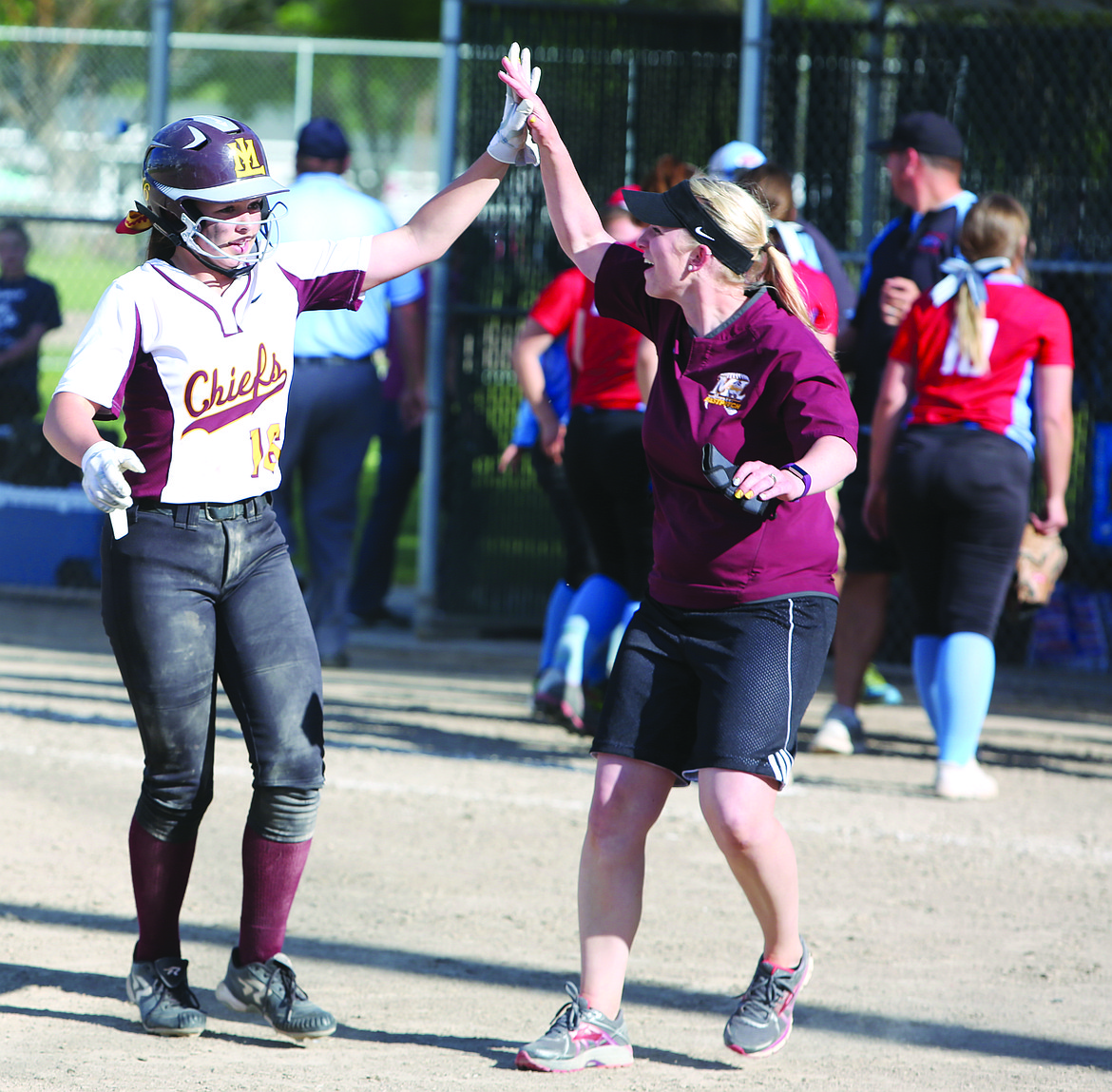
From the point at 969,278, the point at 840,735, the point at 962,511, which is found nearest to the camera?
the point at 969,278

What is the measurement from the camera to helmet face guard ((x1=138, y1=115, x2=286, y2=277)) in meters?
3.19

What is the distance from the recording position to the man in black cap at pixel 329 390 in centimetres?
671

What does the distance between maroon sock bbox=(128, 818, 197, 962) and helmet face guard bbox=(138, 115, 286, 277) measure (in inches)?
50.0

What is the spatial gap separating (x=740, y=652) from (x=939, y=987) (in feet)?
3.99

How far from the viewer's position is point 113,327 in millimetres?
3143

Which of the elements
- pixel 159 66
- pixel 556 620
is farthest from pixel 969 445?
pixel 159 66

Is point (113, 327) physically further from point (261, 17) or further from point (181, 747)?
point (261, 17)

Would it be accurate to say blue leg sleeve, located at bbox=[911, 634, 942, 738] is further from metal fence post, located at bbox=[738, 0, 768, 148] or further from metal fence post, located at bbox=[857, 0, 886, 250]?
metal fence post, located at bbox=[857, 0, 886, 250]

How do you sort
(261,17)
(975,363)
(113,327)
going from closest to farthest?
(113,327), (975,363), (261,17)

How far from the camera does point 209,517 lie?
10.7 feet

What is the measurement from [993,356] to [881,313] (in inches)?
26.3

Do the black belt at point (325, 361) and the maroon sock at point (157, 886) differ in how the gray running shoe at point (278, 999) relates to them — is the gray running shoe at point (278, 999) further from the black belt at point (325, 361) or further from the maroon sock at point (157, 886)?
the black belt at point (325, 361)

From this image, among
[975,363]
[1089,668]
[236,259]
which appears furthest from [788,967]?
[1089,668]

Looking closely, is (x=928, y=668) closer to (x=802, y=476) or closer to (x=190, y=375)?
(x=802, y=476)
